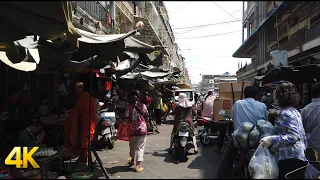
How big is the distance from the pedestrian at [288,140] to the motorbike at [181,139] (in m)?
2.97

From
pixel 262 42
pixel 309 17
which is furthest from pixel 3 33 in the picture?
pixel 262 42

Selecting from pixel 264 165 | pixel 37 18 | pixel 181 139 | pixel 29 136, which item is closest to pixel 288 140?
pixel 264 165

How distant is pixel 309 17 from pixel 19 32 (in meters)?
17.3

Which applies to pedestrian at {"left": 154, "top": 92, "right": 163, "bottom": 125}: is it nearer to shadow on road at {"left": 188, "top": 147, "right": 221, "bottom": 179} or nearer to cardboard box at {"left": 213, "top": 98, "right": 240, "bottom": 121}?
shadow on road at {"left": 188, "top": 147, "right": 221, "bottom": 179}

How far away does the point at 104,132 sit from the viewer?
8305 millimetres

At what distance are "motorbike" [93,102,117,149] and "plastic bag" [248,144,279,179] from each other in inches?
194

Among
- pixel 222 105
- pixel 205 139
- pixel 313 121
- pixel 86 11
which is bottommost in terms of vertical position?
pixel 205 139

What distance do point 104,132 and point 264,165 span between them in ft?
16.9

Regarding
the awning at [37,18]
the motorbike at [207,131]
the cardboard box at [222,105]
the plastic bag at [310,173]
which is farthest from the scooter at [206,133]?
the awning at [37,18]

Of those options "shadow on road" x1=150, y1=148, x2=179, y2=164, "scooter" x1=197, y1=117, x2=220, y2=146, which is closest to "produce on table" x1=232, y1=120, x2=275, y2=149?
"shadow on road" x1=150, y1=148, x2=179, y2=164

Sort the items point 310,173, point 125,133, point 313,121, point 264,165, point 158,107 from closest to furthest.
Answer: point 264,165
point 310,173
point 313,121
point 125,133
point 158,107

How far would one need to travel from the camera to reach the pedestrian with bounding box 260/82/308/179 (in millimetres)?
3961

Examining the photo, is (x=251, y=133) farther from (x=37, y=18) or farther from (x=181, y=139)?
(x=37, y=18)

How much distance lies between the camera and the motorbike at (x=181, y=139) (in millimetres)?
6910
